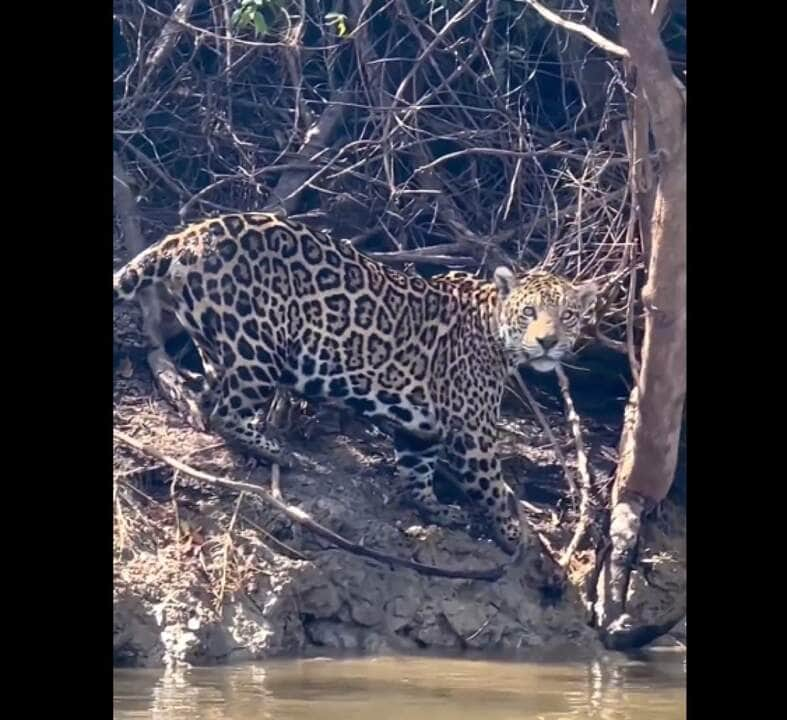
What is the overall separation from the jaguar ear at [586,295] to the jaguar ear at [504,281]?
0.34 m

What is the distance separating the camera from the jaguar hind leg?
10047 mm

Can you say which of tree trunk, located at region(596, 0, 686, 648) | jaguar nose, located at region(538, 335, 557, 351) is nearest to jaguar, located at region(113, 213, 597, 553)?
jaguar nose, located at region(538, 335, 557, 351)

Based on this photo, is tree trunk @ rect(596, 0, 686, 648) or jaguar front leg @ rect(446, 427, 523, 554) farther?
jaguar front leg @ rect(446, 427, 523, 554)

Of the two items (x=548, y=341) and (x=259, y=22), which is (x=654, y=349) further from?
(x=259, y=22)

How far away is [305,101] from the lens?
36.5ft

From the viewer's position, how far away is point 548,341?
9.84m

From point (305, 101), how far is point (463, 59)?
950 millimetres

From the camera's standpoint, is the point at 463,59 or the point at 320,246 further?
the point at 463,59

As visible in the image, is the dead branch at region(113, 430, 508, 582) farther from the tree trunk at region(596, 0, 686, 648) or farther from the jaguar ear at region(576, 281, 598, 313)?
the jaguar ear at region(576, 281, 598, 313)

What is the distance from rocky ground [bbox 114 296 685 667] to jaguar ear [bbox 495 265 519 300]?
99 centimetres

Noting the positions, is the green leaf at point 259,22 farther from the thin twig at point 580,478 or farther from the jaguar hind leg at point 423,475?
the thin twig at point 580,478

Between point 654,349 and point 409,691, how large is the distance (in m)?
2.32
